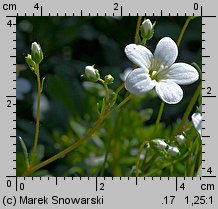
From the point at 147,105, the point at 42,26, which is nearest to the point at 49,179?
the point at 147,105

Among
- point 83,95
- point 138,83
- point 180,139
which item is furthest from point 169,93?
point 83,95

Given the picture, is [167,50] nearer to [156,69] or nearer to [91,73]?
[156,69]

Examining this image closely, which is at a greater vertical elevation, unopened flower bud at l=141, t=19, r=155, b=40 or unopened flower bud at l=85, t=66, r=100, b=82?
unopened flower bud at l=141, t=19, r=155, b=40

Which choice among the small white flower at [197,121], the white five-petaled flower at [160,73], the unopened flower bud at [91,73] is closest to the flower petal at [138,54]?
the white five-petaled flower at [160,73]

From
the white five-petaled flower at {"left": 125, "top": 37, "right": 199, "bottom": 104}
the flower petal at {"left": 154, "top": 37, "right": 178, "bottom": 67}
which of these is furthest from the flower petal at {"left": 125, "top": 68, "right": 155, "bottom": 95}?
the flower petal at {"left": 154, "top": 37, "right": 178, "bottom": 67}

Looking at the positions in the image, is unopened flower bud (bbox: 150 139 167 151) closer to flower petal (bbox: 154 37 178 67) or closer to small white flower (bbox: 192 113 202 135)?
small white flower (bbox: 192 113 202 135)

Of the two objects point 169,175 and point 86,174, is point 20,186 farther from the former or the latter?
point 169,175
